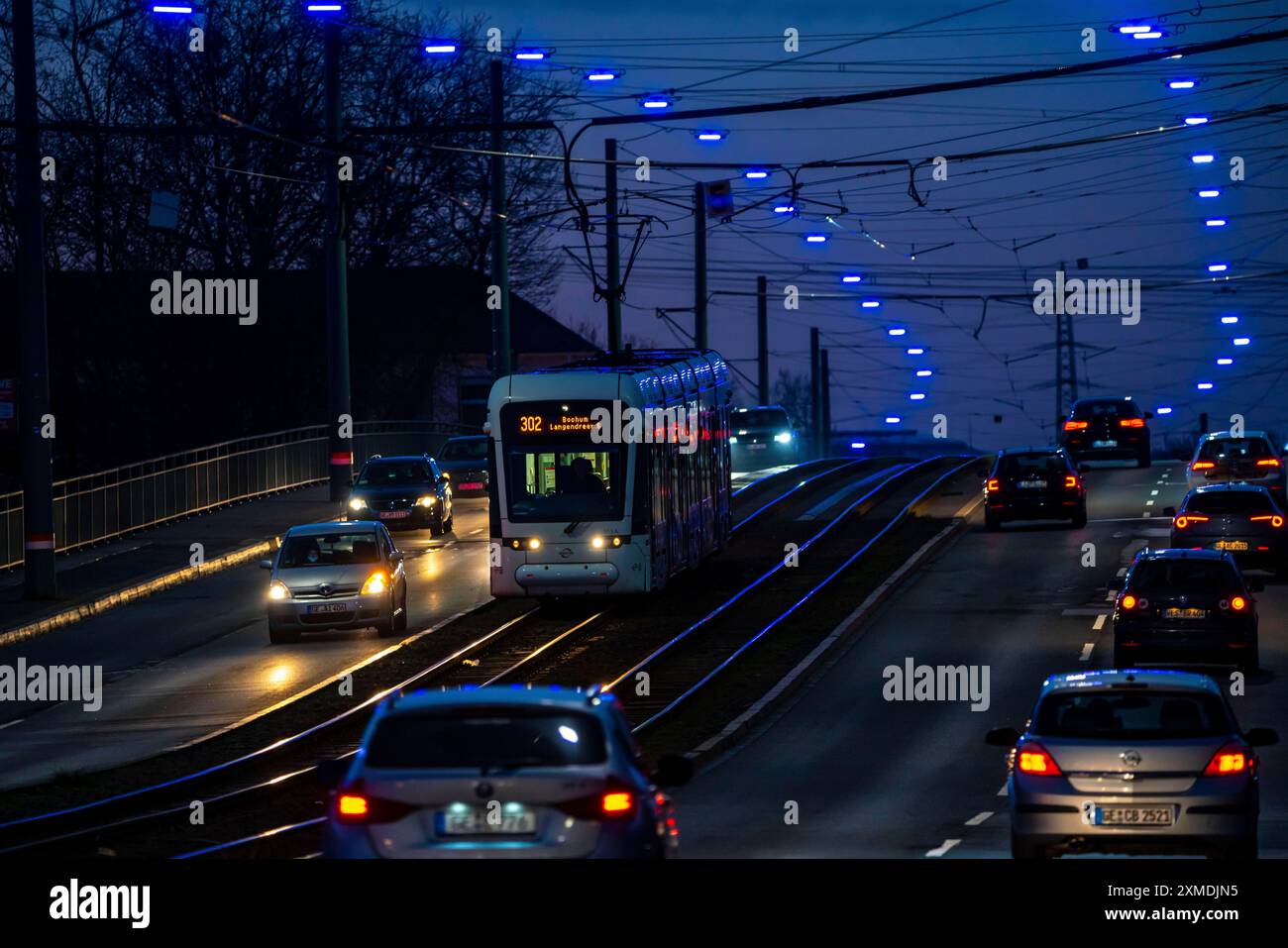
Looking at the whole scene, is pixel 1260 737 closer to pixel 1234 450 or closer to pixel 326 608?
pixel 326 608

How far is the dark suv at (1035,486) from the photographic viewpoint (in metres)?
43.4

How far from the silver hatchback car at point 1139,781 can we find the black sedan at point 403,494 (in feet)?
104

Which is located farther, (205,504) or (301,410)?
(301,410)

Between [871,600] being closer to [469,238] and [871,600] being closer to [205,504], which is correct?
[205,504]

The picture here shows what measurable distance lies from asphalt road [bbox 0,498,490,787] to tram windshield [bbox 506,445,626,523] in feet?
9.75

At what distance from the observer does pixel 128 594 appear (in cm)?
3816

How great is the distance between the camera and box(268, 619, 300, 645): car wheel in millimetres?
32219

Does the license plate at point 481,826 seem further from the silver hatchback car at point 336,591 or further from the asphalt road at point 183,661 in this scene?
the silver hatchback car at point 336,591

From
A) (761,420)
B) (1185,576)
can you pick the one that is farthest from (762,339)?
(1185,576)

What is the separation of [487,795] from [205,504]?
41132mm

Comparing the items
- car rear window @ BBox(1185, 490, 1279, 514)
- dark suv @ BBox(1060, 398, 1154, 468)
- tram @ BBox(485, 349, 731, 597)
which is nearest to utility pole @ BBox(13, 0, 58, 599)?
tram @ BBox(485, 349, 731, 597)

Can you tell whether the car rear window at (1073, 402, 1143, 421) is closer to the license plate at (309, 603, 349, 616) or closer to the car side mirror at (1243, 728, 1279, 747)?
the license plate at (309, 603, 349, 616)

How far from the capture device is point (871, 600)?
34969 mm
